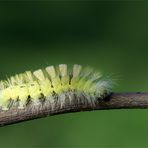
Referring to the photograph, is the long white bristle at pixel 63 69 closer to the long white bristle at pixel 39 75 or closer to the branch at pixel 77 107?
the long white bristle at pixel 39 75

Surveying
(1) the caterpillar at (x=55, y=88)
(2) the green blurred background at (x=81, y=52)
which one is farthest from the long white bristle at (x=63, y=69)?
(2) the green blurred background at (x=81, y=52)

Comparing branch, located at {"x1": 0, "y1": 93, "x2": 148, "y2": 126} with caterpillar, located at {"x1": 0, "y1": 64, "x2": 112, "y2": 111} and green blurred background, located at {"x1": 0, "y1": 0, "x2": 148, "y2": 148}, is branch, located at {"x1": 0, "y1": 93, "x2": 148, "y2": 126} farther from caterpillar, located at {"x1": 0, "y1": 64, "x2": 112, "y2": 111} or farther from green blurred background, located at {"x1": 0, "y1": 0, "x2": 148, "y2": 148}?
green blurred background, located at {"x1": 0, "y1": 0, "x2": 148, "y2": 148}

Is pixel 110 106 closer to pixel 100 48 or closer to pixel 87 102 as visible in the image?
pixel 87 102

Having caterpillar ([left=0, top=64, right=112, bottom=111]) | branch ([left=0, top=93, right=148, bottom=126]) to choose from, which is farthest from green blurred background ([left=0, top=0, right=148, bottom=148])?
branch ([left=0, top=93, right=148, bottom=126])

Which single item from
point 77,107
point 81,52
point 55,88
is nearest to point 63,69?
point 55,88

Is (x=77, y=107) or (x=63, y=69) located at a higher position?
(x=63, y=69)

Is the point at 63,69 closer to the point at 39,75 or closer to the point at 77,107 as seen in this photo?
the point at 39,75

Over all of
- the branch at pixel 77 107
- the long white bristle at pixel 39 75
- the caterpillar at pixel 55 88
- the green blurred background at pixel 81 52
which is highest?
the green blurred background at pixel 81 52
